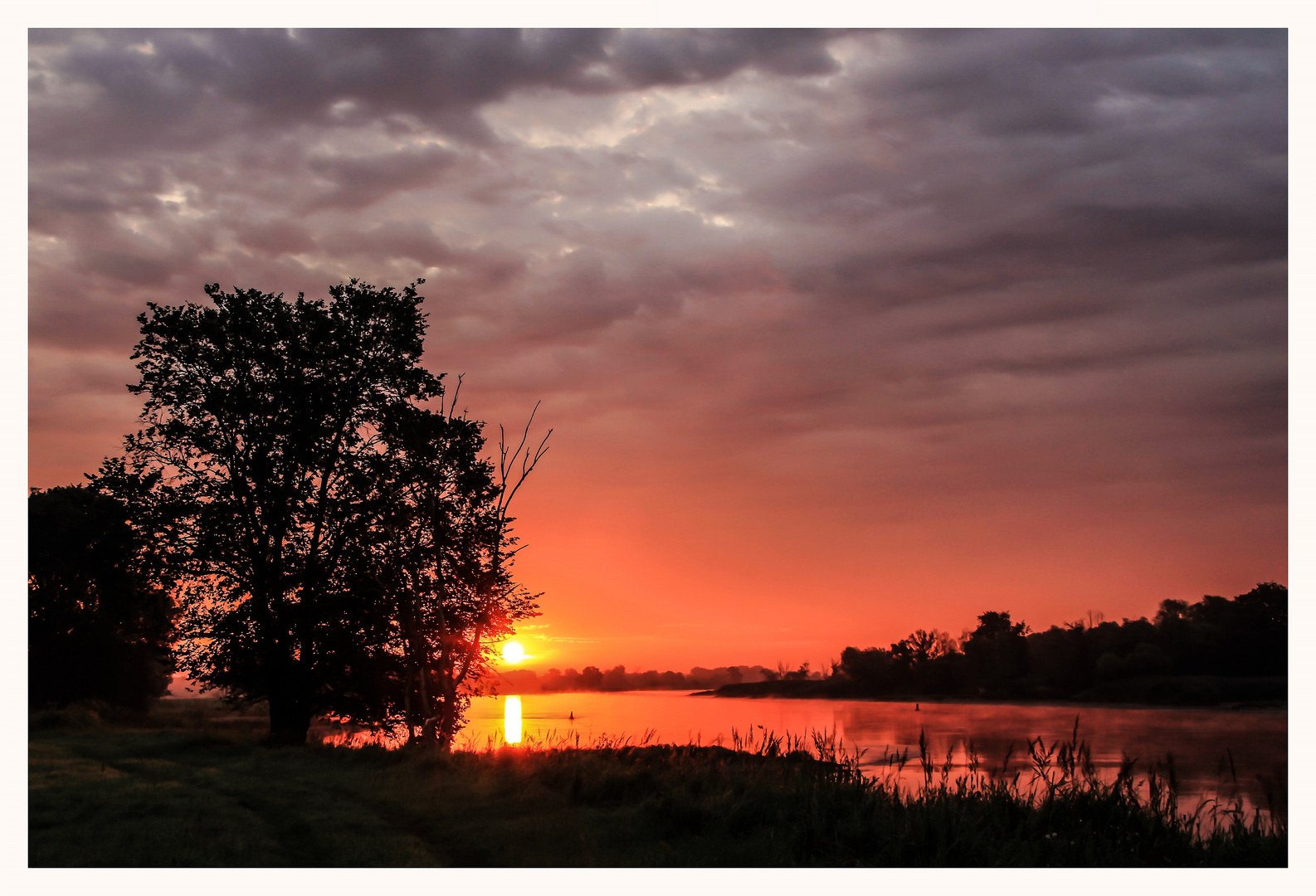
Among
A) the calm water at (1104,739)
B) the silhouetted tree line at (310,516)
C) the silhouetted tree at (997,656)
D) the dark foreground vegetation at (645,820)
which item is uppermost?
the silhouetted tree line at (310,516)

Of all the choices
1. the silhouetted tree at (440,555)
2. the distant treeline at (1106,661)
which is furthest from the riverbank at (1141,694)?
the silhouetted tree at (440,555)

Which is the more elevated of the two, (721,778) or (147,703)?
(721,778)

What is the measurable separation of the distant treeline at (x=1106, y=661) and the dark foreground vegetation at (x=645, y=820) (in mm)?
19954

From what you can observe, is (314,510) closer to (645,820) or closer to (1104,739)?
(645,820)

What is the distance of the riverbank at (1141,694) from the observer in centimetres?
5775

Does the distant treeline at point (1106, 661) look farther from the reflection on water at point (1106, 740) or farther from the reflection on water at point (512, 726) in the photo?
the reflection on water at point (512, 726)

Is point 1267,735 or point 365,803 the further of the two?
point 1267,735

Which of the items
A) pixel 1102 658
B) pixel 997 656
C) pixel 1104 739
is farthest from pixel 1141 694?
pixel 1104 739

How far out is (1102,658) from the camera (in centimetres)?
9369

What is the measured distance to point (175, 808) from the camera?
12141mm

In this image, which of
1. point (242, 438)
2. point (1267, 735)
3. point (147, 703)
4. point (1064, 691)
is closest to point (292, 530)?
point (242, 438)

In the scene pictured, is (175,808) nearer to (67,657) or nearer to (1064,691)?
(67,657)

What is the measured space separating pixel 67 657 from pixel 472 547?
24.9m

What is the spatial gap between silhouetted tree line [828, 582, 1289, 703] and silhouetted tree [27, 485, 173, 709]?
4052 cm
